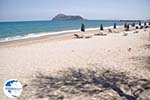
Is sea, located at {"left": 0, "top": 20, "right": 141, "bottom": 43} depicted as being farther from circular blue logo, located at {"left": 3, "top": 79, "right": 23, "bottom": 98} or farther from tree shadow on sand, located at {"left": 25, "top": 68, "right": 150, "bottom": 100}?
circular blue logo, located at {"left": 3, "top": 79, "right": 23, "bottom": 98}

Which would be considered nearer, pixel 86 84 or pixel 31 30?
pixel 86 84

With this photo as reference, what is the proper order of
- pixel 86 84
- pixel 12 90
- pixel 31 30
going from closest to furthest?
pixel 12 90 < pixel 86 84 < pixel 31 30

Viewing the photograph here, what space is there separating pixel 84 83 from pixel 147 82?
1748mm

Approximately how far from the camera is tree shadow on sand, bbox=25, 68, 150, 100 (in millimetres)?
4836

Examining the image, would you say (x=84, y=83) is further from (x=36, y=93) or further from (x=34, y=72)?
(x=34, y=72)

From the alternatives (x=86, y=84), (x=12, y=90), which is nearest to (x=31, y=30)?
(x=86, y=84)

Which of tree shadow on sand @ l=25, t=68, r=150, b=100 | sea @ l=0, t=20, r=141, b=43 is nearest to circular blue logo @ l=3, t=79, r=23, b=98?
tree shadow on sand @ l=25, t=68, r=150, b=100

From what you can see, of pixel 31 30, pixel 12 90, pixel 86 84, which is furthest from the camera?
pixel 31 30

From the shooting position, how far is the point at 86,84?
5.54 meters

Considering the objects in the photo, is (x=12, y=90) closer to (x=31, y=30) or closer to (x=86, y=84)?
(x=86, y=84)

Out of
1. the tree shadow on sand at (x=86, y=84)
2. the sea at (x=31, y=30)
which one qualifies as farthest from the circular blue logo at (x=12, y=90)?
the sea at (x=31, y=30)

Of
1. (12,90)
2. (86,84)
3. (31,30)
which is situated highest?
(12,90)

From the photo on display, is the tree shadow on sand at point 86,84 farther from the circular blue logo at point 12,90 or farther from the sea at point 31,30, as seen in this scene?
the sea at point 31,30

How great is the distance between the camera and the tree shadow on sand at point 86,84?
4836 mm
